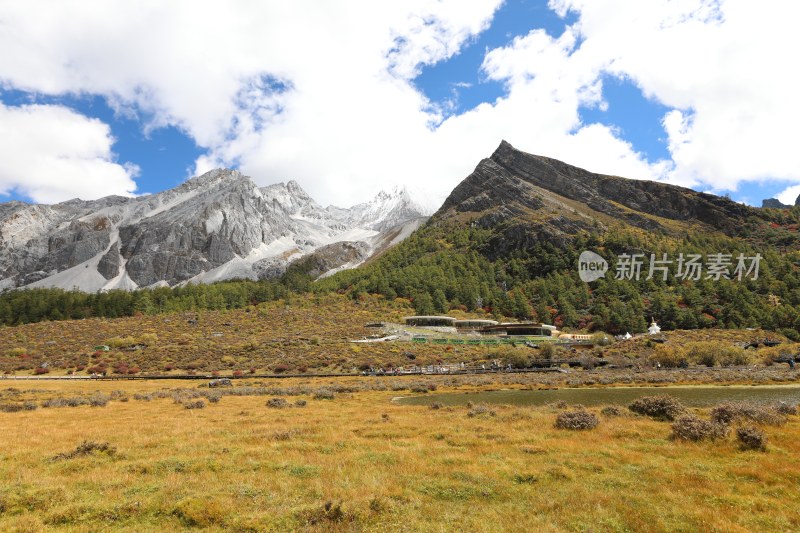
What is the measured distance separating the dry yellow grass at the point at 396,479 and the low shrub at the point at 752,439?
58 cm

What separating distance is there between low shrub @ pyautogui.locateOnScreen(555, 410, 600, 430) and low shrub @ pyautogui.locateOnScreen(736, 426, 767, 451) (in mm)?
6596

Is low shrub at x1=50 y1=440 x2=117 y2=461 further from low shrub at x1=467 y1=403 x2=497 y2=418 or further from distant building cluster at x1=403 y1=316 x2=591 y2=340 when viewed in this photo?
distant building cluster at x1=403 y1=316 x2=591 y2=340

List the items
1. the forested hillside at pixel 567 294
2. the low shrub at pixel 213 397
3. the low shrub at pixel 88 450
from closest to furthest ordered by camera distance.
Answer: the low shrub at pixel 88 450 → the low shrub at pixel 213 397 → the forested hillside at pixel 567 294

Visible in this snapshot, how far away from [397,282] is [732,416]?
514ft

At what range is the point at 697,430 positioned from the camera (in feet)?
64.1

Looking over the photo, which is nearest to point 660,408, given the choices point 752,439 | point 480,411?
point 752,439

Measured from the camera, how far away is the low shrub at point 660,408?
26.3 m

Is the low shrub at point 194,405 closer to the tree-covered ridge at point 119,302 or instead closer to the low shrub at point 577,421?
the low shrub at point 577,421

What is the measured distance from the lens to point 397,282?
17825 cm

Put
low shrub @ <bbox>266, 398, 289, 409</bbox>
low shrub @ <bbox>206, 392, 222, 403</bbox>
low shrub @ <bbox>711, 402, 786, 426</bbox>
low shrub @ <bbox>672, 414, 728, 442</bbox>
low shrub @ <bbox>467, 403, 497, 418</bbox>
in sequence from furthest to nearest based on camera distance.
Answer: low shrub @ <bbox>206, 392, 222, 403</bbox>, low shrub @ <bbox>266, 398, 289, 409</bbox>, low shrub @ <bbox>467, 403, 497, 418</bbox>, low shrub @ <bbox>711, 402, 786, 426</bbox>, low shrub @ <bbox>672, 414, 728, 442</bbox>

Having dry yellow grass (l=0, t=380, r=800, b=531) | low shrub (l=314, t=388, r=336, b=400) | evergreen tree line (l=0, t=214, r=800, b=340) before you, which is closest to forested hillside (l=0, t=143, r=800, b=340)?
evergreen tree line (l=0, t=214, r=800, b=340)

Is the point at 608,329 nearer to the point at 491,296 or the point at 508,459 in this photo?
the point at 491,296

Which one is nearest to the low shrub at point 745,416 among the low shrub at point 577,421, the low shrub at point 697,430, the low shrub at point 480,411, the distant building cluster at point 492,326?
the low shrub at point 697,430

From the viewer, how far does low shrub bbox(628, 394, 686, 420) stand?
26.3 m
